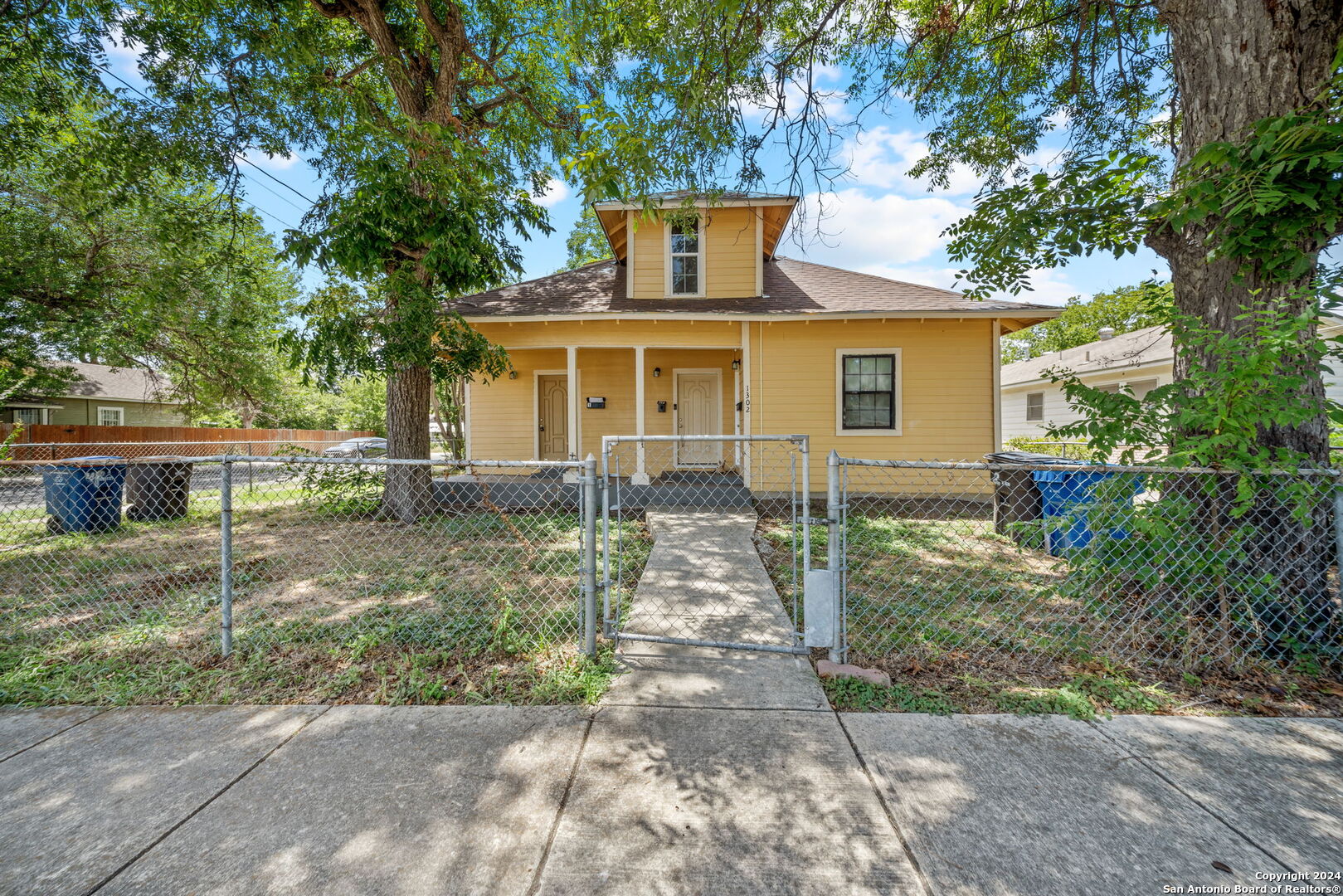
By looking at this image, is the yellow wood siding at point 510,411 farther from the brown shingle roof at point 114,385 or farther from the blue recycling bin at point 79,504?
the brown shingle roof at point 114,385

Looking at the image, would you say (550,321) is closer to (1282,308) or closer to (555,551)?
(555,551)

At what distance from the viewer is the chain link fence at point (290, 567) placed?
3.47 metres

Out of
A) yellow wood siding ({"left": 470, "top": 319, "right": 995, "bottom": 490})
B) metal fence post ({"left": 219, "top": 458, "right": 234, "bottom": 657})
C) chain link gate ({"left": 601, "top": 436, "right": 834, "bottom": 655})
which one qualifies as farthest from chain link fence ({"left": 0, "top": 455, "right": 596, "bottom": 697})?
yellow wood siding ({"left": 470, "top": 319, "right": 995, "bottom": 490})

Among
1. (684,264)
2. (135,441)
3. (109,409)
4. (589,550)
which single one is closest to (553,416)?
(684,264)

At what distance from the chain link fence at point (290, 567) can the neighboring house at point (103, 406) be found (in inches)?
763

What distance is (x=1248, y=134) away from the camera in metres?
3.17

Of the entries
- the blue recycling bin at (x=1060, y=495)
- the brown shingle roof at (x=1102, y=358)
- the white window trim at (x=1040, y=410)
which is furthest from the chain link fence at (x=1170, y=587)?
the white window trim at (x=1040, y=410)

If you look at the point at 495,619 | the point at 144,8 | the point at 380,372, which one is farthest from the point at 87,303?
the point at 495,619

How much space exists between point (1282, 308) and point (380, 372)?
824cm

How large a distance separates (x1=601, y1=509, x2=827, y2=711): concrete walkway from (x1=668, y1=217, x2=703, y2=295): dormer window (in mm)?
5866

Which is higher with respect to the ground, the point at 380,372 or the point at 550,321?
the point at 550,321

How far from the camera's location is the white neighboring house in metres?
12.2

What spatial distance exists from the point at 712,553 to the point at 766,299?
585cm

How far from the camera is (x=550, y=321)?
30.1 feet
